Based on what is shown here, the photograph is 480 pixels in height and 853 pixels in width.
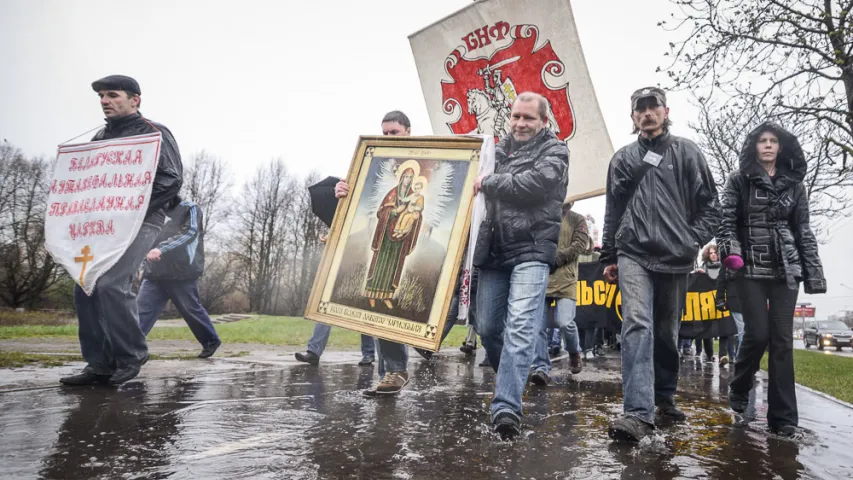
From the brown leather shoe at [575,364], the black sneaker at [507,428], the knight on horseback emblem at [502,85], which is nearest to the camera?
the black sneaker at [507,428]

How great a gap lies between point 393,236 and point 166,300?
388cm

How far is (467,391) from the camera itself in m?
4.90

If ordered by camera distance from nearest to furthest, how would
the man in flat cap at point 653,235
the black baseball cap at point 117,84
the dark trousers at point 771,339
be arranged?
1. the man in flat cap at point 653,235
2. the dark trousers at point 771,339
3. the black baseball cap at point 117,84

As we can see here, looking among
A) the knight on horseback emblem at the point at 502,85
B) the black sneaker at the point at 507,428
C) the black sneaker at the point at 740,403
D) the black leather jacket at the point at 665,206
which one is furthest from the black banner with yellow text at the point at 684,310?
the black sneaker at the point at 507,428

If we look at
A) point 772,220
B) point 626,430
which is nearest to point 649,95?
point 772,220

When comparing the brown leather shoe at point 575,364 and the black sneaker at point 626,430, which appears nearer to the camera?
the black sneaker at point 626,430

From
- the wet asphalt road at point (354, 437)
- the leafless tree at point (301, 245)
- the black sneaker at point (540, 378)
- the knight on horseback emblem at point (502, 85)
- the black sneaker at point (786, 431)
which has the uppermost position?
the leafless tree at point (301, 245)

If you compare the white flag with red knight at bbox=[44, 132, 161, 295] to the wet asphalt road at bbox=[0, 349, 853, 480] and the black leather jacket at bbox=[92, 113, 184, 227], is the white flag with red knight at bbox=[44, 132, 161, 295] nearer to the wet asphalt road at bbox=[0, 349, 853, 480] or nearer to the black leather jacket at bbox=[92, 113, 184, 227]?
the black leather jacket at bbox=[92, 113, 184, 227]

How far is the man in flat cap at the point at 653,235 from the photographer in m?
3.50

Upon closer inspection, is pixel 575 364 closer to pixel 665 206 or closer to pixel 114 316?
pixel 665 206

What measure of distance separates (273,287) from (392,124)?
152ft

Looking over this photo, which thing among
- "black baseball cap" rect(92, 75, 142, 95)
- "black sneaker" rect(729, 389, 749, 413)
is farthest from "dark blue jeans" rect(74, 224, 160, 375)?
"black sneaker" rect(729, 389, 749, 413)

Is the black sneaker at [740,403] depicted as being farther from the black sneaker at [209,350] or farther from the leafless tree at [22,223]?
the leafless tree at [22,223]

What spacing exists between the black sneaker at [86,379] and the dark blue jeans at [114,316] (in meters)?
0.04
